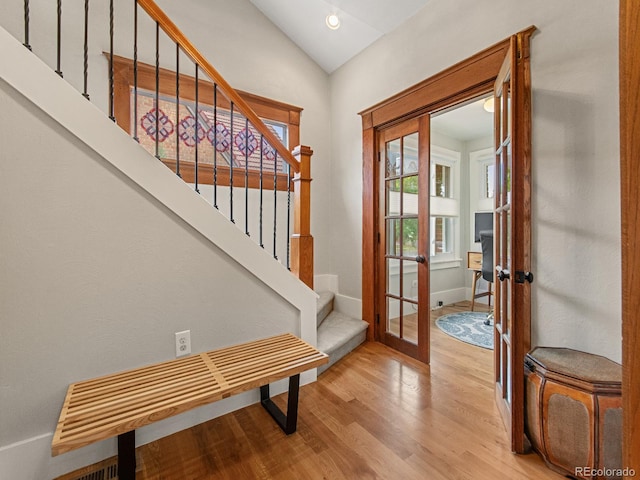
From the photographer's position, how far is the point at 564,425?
1.30 meters

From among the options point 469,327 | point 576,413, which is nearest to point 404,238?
point 469,327

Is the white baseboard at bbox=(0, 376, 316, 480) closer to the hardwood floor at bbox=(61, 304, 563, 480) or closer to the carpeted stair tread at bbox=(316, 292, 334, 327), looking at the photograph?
the hardwood floor at bbox=(61, 304, 563, 480)

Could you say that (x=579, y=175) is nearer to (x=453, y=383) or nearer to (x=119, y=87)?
(x=453, y=383)

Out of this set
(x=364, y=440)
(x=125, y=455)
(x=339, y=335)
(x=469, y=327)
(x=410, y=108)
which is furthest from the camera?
(x=469, y=327)

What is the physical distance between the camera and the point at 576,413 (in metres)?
1.27

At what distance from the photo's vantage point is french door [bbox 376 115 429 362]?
2.44m

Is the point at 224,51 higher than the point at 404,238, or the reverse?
the point at 224,51

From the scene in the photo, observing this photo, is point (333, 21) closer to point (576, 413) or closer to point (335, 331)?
point (335, 331)

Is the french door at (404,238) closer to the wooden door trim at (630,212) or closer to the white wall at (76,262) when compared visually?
the white wall at (76,262)

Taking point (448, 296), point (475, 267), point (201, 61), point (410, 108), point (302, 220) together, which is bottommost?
point (448, 296)

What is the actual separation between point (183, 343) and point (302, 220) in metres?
1.06

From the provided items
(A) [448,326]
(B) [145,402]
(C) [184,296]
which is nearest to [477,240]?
(A) [448,326]

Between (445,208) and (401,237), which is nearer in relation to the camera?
(401,237)

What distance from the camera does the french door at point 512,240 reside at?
1418 millimetres
